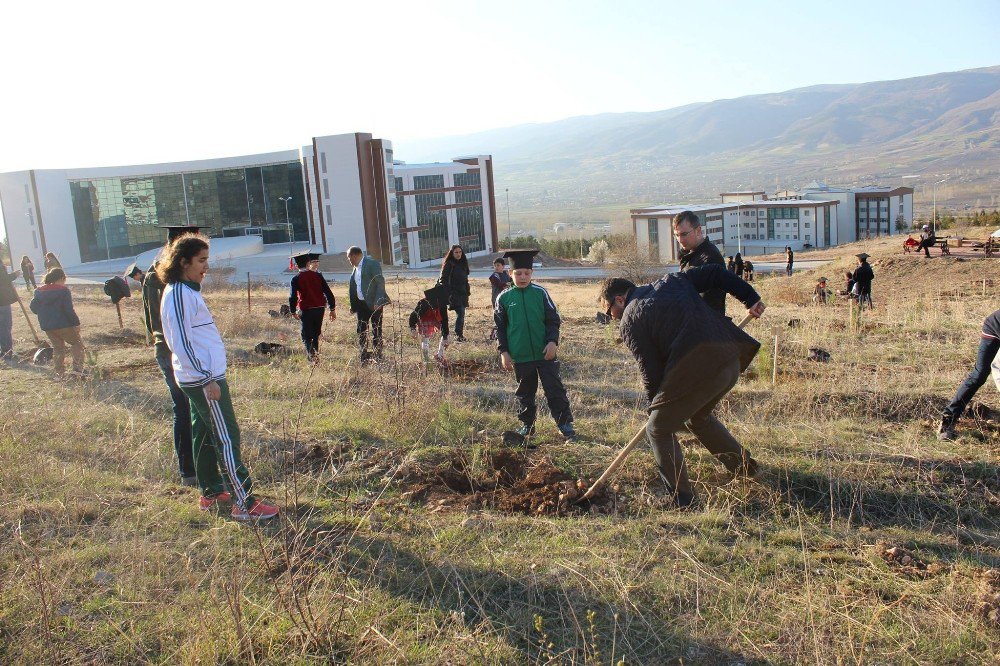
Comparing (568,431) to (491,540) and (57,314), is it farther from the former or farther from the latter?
(57,314)

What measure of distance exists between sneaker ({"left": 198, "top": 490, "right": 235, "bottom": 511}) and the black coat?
6.35 meters

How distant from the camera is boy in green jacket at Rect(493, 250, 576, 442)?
6406 mm

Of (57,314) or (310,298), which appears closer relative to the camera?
(310,298)

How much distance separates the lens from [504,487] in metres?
5.31

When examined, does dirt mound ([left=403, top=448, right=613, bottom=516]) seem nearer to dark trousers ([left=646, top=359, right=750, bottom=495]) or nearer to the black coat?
dark trousers ([left=646, top=359, right=750, bottom=495])

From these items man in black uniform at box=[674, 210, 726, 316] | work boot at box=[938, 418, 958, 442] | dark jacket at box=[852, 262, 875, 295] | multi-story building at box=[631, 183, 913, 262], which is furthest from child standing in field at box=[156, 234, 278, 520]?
multi-story building at box=[631, 183, 913, 262]

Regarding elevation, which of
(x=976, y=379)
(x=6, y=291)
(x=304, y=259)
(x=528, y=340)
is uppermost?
(x=304, y=259)

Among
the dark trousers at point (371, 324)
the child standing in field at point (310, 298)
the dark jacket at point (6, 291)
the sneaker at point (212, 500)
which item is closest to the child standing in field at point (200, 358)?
the sneaker at point (212, 500)

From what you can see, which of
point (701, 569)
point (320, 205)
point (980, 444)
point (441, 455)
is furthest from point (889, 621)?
point (320, 205)

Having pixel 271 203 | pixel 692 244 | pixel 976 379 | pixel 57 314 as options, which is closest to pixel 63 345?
pixel 57 314

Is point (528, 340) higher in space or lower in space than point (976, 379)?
higher

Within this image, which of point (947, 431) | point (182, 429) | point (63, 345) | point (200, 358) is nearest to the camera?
point (200, 358)

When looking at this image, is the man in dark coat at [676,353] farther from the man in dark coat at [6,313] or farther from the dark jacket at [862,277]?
the dark jacket at [862,277]

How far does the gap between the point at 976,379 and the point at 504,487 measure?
11.6 feet
